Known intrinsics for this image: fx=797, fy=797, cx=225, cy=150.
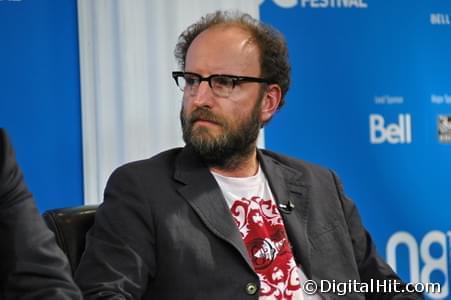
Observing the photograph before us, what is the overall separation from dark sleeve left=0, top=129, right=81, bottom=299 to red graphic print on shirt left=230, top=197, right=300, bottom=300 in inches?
30.8

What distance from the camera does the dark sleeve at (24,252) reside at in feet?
5.26

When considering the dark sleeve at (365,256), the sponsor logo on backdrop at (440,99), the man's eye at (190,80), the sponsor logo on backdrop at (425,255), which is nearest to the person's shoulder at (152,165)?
the man's eye at (190,80)

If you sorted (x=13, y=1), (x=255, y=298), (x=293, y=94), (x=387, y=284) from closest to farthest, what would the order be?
(x=255, y=298) < (x=387, y=284) < (x=13, y=1) < (x=293, y=94)

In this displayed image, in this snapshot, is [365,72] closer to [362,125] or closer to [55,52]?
[362,125]

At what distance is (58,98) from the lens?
367cm

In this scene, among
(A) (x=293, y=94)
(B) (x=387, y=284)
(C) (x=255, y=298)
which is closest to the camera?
(C) (x=255, y=298)

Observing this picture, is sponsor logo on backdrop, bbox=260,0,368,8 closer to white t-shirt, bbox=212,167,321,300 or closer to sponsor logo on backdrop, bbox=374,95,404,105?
sponsor logo on backdrop, bbox=374,95,404,105

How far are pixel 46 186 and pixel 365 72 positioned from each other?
1700 mm

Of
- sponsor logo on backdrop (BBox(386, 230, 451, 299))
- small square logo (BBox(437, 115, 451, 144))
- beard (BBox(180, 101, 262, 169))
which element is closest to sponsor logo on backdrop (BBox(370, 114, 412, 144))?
small square logo (BBox(437, 115, 451, 144))

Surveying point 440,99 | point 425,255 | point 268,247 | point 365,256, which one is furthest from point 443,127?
point 268,247

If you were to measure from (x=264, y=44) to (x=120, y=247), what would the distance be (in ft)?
2.96

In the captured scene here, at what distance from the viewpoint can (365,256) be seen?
2.61 meters

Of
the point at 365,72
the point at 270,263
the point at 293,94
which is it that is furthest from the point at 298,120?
the point at 270,263

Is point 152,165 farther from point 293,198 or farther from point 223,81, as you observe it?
point 293,198
